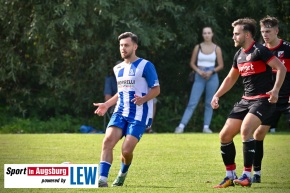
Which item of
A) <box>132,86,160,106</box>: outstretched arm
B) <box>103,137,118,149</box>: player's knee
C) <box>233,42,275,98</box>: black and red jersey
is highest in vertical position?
<box>233,42,275,98</box>: black and red jersey

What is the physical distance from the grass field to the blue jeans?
1799 mm

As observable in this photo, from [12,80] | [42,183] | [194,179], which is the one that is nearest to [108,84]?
[12,80]

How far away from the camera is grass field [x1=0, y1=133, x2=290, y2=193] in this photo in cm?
1023

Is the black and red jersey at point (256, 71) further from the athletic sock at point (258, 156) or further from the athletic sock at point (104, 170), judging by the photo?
the athletic sock at point (104, 170)

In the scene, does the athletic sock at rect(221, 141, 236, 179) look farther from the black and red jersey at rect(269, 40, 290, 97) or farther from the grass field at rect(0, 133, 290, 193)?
the black and red jersey at rect(269, 40, 290, 97)

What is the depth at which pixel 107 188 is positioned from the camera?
32.1ft

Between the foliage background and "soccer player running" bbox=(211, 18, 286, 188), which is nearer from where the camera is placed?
"soccer player running" bbox=(211, 18, 286, 188)

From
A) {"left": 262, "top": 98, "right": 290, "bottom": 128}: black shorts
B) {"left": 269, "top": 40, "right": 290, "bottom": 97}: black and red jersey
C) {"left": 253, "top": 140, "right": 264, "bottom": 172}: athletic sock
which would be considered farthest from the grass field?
{"left": 269, "top": 40, "right": 290, "bottom": 97}: black and red jersey

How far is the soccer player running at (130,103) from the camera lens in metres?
10.3

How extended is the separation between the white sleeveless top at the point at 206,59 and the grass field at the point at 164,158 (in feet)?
7.40

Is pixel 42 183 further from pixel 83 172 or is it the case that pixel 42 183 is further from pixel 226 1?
pixel 226 1

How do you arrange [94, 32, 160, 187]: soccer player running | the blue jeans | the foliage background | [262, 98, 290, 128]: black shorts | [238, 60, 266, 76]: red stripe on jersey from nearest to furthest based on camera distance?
[94, 32, 160, 187]: soccer player running → [238, 60, 266, 76]: red stripe on jersey → [262, 98, 290, 128]: black shorts → the blue jeans → the foliage background

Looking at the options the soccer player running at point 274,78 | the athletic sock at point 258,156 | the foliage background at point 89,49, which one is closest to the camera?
the athletic sock at point 258,156

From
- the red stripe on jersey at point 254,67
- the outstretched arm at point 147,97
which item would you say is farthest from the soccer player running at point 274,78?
the outstretched arm at point 147,97
